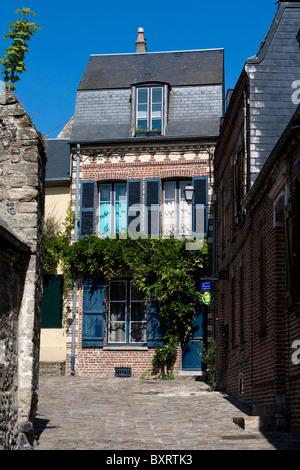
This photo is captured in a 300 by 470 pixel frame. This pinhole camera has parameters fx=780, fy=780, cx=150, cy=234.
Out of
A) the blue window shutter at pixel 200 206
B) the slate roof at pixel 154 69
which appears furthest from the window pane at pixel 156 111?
the blue window shutter at pixel 200 206

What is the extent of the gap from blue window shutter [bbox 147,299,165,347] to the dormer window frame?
505 centimetres

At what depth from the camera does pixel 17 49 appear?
14.2m

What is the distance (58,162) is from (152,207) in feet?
12.3

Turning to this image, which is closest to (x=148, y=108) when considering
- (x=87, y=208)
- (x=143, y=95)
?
(x=143, y=95)

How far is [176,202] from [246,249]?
24.9ft

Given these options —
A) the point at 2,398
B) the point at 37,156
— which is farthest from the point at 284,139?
the point at 2,398

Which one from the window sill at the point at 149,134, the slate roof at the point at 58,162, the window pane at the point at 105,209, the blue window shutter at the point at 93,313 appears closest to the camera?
the blue window shutter at the point at 93,313

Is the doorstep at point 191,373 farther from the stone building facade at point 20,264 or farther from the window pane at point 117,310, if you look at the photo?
the stone building facade at point 20,264

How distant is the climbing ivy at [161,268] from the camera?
69.0 feet
